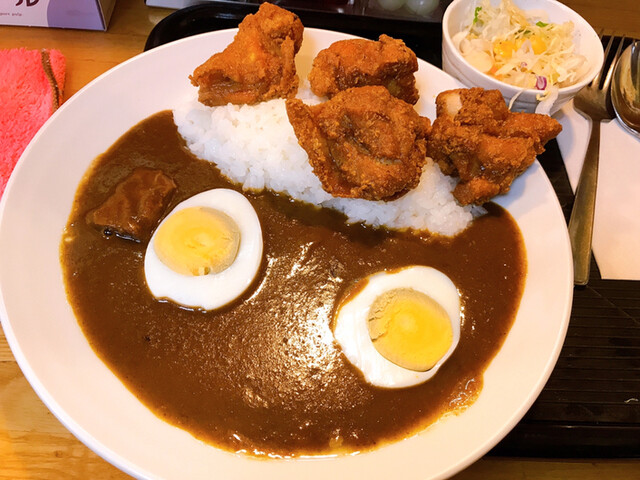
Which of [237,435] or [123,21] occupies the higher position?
[123,21]

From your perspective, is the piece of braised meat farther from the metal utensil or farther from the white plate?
the metal utensil

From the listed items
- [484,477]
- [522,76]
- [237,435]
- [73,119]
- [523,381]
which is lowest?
[484,477]

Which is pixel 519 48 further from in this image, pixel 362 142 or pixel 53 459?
pixel 53 459

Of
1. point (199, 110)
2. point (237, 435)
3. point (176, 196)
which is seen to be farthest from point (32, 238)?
point (237, 435)

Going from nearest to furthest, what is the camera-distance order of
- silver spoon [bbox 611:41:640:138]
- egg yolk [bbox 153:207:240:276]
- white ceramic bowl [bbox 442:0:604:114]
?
1. egg yolk [bbox 153:207:240:276]
2. white ceramic bowl [bbox 442:0:604:114]
3. silver spoon [bbox 611:41:640:138]

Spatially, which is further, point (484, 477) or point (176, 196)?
point (176, 196)

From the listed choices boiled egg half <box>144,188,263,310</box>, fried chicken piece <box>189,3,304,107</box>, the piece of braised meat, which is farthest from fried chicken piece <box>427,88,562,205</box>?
the piece of braised meat

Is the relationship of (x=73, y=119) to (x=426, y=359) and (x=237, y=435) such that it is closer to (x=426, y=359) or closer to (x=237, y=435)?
(x=237, y=435)
